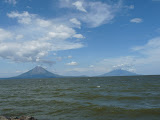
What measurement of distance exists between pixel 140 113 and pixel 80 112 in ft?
25.7

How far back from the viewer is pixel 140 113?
1888cm

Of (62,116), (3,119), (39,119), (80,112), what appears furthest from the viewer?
(80,112)

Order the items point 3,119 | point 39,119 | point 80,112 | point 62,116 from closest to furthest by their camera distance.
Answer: point 3,119 → point 39,119 → point 62,116 → point 80,112

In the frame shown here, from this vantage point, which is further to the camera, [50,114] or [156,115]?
[50,114]

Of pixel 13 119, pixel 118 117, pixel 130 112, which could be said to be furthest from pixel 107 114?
pixel 13 119

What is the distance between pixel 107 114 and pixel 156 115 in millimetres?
5951

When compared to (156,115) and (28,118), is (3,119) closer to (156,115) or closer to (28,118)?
(28,118)

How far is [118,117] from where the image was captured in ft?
56.6

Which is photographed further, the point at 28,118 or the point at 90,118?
the point at 90,118

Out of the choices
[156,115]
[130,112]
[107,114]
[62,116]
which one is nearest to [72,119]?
[62,116]

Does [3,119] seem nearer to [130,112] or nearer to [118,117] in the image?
[118,117]

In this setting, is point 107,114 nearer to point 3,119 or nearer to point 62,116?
point 62,116

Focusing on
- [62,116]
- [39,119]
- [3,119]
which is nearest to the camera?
[3,119]

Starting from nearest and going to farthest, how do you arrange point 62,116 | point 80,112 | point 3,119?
point 3,119 < point 62,116 < point 80,112
